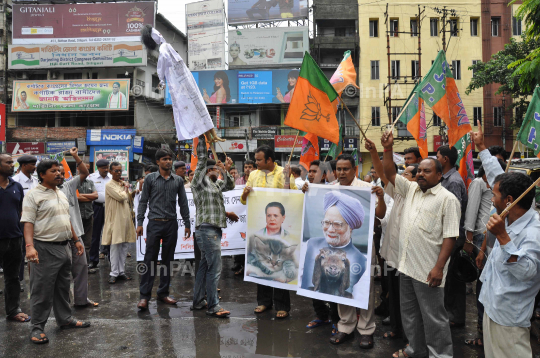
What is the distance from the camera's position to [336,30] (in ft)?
106

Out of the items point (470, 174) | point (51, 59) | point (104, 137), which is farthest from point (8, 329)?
point (51, 59)

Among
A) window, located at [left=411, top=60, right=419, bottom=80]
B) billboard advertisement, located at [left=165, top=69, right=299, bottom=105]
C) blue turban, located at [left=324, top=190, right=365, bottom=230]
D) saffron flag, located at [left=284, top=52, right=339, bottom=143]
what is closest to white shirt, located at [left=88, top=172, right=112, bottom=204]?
saffron flag, located at [left=284, top=52, right=339, bottom=143]

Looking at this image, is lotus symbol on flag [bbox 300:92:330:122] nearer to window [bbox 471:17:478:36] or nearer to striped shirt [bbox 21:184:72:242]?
striped shirt [bbox 21:184:72:242]

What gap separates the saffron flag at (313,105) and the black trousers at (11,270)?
12.1ft

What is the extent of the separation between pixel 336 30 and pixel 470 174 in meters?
29.0

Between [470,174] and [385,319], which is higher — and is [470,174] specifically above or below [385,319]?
above

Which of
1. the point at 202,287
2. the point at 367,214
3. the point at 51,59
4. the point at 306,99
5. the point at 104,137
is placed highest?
the point at 51,59

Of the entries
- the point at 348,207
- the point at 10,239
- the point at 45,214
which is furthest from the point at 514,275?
the point at 10,239

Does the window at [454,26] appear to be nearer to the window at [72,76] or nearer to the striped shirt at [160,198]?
the window at [72,76]

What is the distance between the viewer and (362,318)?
14.0ft

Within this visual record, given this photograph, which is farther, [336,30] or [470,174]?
[336,30]

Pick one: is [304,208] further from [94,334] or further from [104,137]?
[104,137]

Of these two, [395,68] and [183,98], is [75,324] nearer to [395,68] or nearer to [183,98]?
[183,98]

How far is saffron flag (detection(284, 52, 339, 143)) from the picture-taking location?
16.3 ft
